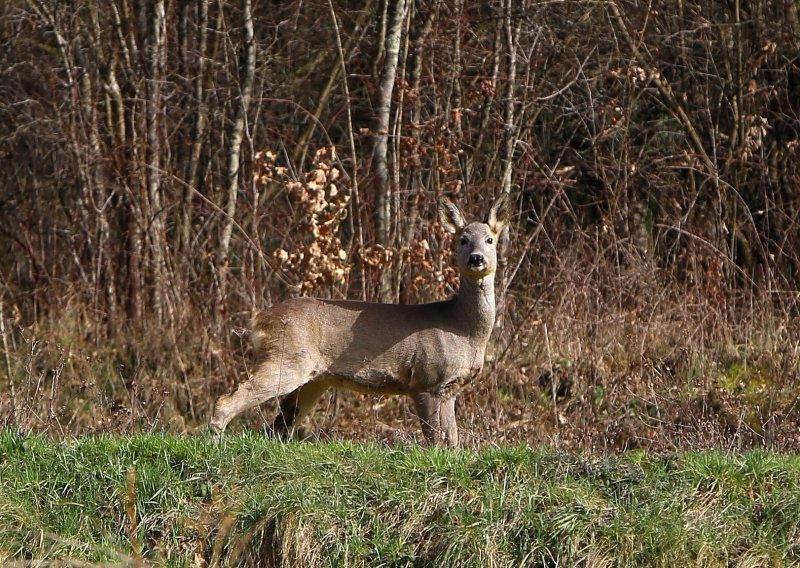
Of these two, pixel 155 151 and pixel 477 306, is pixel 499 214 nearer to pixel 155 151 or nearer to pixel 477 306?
pixel 477 306

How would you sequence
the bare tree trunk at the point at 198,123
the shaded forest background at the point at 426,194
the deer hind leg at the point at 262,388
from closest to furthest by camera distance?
the deer hind leg at the point at 262,388, the shaded forest background at the point at 426,194, the bare tree trunk at the point at 198,123

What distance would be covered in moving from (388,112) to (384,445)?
147 inches

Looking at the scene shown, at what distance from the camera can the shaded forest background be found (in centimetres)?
895

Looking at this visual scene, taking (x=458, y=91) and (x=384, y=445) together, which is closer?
(x=384, y=445)

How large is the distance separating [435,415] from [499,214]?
4.34ft

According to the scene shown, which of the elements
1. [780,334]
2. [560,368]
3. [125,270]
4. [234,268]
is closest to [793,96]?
[780,334]

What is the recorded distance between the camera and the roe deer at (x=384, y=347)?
717 cm

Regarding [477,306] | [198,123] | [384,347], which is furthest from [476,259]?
[198,123]

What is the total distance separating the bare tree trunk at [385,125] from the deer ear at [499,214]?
2195 mm

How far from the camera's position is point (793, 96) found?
1102 cm

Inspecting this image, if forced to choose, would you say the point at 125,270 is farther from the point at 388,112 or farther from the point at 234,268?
the point at 388,112

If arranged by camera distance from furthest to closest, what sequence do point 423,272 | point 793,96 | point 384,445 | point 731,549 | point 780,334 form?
1. point 793,96
2. point 423,272
3. point 780,334
4. point 384,445
5. point 731,549

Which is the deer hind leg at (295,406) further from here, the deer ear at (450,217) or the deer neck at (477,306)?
the deer ear at (450,217)

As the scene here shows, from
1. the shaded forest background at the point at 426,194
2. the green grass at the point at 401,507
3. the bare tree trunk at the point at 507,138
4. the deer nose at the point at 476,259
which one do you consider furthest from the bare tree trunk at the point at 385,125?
the green grass at the point at 401,507
